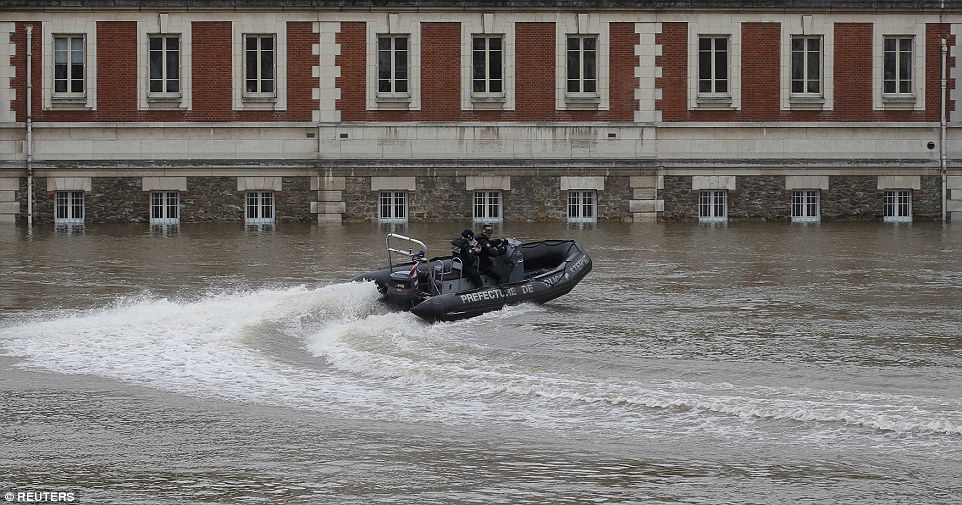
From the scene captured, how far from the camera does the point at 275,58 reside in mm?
42656

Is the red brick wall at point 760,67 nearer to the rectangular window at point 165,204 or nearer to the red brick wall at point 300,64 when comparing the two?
the red brick wall at point 300,64

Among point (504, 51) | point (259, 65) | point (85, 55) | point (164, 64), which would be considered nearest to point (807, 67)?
point (504, 51)

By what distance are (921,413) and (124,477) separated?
7.26m

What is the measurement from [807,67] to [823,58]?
52cm

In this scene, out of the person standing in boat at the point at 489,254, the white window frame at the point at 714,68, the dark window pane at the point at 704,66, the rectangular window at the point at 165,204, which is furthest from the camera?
the dark window pane at the point at 704,66

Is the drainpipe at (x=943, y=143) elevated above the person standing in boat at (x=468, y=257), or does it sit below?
above

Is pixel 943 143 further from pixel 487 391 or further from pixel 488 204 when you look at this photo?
pixel 487 391

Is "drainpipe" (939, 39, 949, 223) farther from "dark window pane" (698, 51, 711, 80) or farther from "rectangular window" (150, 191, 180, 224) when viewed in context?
"rectangular window" (150, 191, 180, 224)

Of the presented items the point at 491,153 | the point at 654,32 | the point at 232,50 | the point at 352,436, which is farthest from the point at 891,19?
the point at 352,436

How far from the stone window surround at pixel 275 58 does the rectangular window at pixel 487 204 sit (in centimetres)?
612

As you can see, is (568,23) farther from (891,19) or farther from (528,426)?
(528,426)

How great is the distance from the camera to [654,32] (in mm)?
43188

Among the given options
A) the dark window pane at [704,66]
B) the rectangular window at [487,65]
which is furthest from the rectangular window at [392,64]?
the dark window pane at [704,66]

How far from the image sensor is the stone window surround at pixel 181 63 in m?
42.3
